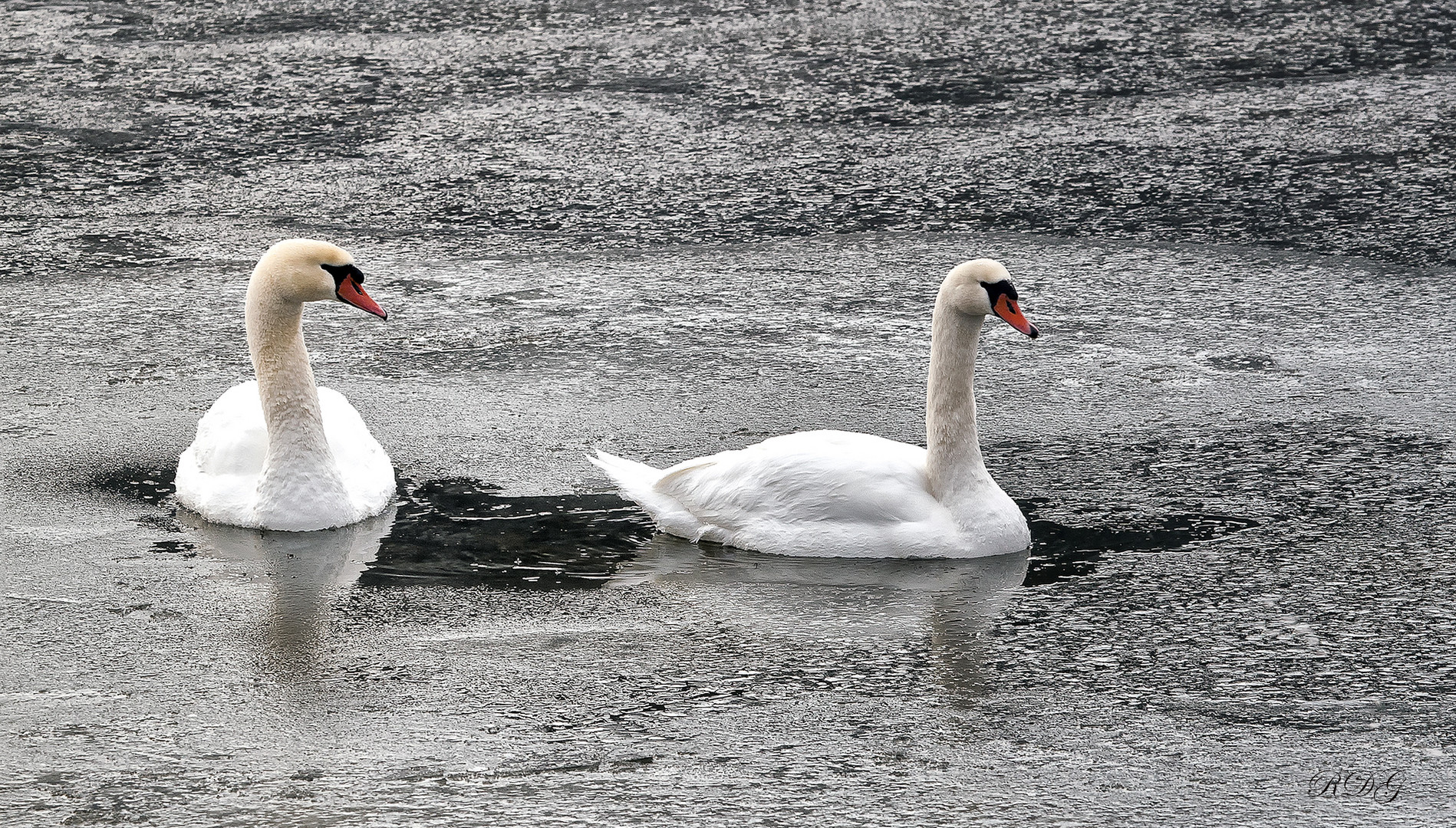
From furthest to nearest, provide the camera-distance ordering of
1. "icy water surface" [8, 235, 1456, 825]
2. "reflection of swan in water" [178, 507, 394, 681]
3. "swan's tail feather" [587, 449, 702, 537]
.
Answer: "swan's tail feather" [587, 449, 702, 537], "reflection of swan in water" [178, 507, 394, 681], "icy water surface" [8, 235, 1456, 825]

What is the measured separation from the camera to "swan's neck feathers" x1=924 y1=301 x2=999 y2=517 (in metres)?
6.52

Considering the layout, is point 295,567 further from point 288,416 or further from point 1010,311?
point 1010,311

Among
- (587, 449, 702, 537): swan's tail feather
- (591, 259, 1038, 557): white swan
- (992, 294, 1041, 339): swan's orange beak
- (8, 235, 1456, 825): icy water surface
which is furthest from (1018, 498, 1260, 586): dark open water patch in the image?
(587, 449, 702, 537): swan's tail feather

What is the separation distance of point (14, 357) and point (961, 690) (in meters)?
5.09

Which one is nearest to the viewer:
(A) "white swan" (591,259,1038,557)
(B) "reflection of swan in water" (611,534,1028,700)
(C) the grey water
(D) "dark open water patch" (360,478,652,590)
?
(C) the grey water

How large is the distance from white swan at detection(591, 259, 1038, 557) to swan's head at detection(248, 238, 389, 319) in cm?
130

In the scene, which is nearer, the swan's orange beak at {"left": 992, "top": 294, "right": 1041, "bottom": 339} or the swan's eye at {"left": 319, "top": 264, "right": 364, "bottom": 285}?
the swan's orange beak at {"left": 992, "top": 294, "right": 1041, "bottom": 339}

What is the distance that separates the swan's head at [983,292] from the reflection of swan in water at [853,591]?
0.80 metres

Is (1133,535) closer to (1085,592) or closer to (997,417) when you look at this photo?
(1085,592)

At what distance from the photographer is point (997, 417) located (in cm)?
800

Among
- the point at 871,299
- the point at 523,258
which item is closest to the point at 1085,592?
the point at 871,299

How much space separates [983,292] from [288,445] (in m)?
A: 2.42

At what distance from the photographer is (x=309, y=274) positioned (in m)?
6.75

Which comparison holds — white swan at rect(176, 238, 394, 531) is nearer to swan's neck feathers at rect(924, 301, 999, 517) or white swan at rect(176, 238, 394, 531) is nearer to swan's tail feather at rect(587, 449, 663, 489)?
swan's tail feather at rect(587, 449, 663, 489)
